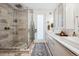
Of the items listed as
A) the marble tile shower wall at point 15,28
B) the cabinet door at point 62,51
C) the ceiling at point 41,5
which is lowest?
the cabinet door at point 62,51

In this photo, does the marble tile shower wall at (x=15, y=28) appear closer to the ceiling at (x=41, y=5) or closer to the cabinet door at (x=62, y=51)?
the ceiling at (x=41, y=5)

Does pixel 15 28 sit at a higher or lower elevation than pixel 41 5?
lower

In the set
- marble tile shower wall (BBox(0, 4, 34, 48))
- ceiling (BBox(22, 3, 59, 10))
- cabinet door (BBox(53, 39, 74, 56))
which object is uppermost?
ceiling (BBox(22, 3, 59, 10))

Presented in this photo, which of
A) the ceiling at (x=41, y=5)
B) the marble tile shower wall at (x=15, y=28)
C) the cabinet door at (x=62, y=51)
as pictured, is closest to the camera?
the cabinet door at (x=62, y=51)

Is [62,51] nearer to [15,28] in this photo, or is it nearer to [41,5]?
[41,5]

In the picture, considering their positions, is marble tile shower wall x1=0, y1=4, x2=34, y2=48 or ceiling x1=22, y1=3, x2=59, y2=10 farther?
marble tile shower wall x1=0, y1=4, x2=34, y2=48

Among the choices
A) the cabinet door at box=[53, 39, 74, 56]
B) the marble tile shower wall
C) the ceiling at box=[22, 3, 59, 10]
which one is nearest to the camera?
the cabinet door at box=[53, 39, 74, 56]

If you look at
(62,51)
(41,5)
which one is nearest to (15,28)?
(41,5)

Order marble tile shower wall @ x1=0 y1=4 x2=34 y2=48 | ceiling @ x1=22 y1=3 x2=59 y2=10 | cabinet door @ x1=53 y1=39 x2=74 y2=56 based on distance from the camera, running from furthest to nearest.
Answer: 1. marble tile shower wall @ x1=0 y1=4 x2=34 y2=48
2. ceiling @ x1=22 y1=3 x2=59 y2=10
3. cabinet door @ x1=53 y1=39 x2=74 y2=56

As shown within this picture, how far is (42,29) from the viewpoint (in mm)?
2314

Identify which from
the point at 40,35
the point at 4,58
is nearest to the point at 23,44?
the point at 40,35

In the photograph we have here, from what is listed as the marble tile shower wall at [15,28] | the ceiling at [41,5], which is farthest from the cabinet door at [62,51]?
the marble tile shower wall at [15,28]

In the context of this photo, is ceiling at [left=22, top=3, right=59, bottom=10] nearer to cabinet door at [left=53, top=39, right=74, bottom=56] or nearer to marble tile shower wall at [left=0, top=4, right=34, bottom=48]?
marble tile shower wall at [left=0, top=4, right=34, bottom=48]

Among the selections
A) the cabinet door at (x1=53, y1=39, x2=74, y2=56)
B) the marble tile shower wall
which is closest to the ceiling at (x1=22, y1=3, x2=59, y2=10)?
the marble tile shower wall
